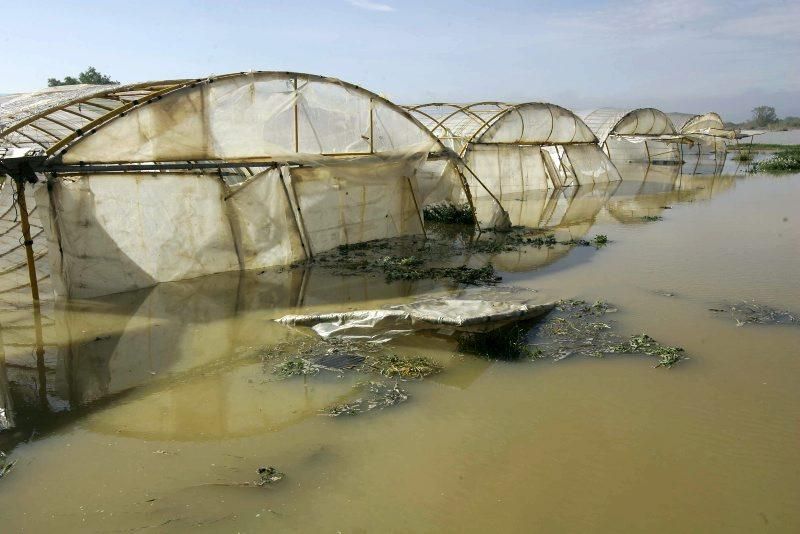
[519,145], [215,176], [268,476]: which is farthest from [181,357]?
[519,145]

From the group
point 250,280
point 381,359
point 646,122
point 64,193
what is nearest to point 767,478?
point 381,359

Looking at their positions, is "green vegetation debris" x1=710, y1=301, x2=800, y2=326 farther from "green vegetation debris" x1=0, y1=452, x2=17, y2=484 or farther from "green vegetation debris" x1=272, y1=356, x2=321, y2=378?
"green vegetation debris" x1=0, y1=452, x2=17, y2=484

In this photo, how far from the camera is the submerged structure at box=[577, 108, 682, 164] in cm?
3070

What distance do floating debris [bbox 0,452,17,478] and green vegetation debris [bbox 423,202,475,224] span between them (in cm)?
1282

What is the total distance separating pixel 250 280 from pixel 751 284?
9.13 metres

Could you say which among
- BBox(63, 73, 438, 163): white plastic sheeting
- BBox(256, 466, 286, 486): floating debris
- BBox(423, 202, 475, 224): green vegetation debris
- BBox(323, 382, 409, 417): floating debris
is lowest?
BBox(256, 466, 286, 486): floating debris

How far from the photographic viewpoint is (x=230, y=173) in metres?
11.7

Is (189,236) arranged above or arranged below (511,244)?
above

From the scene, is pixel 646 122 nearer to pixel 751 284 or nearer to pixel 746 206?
pixel 746 206

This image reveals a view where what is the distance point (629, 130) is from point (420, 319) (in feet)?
92.7

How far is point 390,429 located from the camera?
5.75 meters

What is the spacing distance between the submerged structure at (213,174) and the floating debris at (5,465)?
4835mm

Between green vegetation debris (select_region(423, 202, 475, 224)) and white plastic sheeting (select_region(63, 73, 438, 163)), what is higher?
white plastic sheeting (select_region(63, 73, 438, 163))

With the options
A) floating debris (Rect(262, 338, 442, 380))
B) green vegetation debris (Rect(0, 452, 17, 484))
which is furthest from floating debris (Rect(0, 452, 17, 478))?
floating debris (Rect(262, 338, 442, 380))
